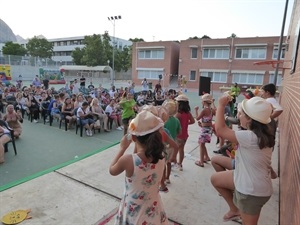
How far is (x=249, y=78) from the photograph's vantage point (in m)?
25.5

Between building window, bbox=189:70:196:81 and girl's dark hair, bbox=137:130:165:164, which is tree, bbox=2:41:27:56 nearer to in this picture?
building window, bbox=189:70:196:81

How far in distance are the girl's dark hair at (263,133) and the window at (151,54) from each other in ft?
97.1

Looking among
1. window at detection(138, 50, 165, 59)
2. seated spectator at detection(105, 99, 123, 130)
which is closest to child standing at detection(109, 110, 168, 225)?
seated spectator at detection(105, 99, 123, 130)

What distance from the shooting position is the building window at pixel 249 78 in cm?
2488

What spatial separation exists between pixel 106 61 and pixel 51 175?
132ft

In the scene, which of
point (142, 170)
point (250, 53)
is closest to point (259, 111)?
point (142, 170)

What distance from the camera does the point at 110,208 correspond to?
2.98 meters

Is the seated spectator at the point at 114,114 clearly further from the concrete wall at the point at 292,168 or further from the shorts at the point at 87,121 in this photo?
the concrete wall at the point at 292,168

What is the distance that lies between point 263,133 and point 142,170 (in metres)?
1.07

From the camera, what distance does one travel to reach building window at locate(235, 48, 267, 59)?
80.2ft

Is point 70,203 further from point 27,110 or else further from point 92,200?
point 27,110

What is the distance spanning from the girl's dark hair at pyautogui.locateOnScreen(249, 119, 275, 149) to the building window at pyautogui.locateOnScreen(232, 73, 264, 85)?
2589cm

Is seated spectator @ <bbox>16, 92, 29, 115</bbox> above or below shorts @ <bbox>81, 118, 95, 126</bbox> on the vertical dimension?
above

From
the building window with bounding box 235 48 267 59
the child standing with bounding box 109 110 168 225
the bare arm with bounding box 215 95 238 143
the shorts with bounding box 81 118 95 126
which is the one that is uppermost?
the building window with bounding box 235 48 267 59
